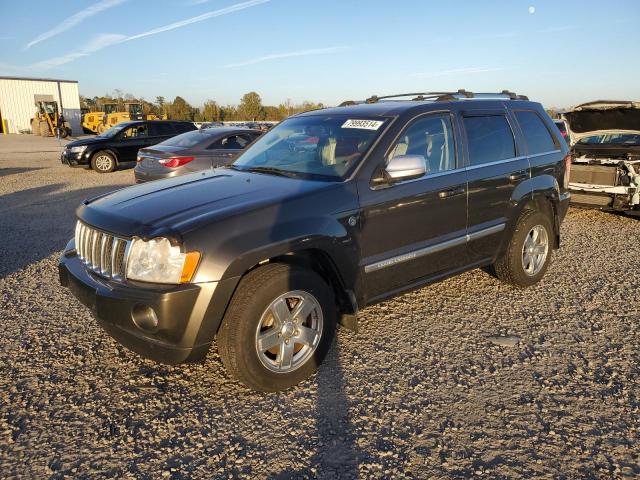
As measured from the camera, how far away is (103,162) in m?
15.2

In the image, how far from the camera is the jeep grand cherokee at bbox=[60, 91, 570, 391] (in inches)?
111

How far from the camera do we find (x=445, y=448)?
8.63 feet

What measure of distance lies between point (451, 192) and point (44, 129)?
4167cm

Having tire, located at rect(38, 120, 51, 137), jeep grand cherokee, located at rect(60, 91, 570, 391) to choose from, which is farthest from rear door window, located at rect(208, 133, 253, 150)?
tire, located at rect(38, 120, 51, 137)

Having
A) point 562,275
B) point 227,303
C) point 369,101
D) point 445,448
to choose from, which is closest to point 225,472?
point 227,303

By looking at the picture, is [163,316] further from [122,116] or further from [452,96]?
[122,116]

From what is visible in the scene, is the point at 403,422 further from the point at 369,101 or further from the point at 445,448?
the point at 369,101

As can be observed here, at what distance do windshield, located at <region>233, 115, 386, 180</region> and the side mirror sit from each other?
0.85ft

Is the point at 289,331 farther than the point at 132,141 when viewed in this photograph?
No

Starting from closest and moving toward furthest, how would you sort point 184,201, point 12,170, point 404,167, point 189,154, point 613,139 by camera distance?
1. point 184,201
2. point 404,167
3. point 189,154
4. point 613,139
5. point 12,170

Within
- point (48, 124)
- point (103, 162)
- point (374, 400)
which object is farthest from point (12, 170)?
point (48, 124)

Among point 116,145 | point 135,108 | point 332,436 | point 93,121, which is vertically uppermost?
point 135,108

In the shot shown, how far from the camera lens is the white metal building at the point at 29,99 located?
44375 millimetres

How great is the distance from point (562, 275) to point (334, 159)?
327 cm
